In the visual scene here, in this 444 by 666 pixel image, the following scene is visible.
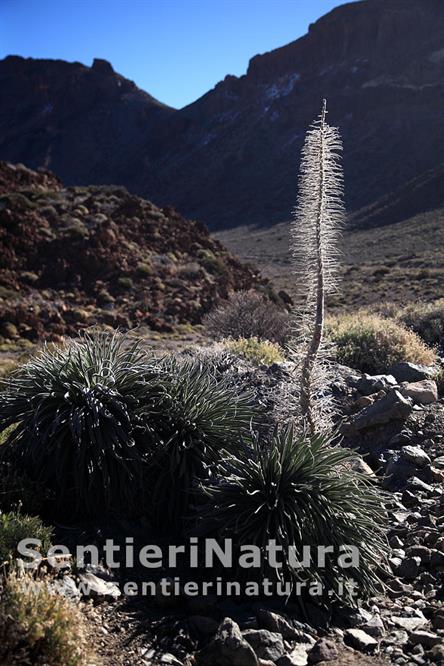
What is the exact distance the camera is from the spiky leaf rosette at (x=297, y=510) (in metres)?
3.98

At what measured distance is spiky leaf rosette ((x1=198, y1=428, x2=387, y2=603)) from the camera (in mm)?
3984

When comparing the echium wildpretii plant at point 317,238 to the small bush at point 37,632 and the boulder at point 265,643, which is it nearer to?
the boulder at point 265,643

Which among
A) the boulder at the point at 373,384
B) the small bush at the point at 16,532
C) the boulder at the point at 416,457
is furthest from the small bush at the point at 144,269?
the small bush at the point at 16,532

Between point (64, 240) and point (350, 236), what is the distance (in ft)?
118

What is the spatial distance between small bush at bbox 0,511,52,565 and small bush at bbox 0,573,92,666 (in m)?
0.64

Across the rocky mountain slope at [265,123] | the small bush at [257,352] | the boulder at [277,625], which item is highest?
the rocky mountain slope at [265,123]

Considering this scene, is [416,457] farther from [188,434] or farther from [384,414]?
[188,434]

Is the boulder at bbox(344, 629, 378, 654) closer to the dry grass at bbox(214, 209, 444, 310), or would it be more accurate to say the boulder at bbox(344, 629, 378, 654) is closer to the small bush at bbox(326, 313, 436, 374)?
the small bush at bbox(326, 313, 436, 374)

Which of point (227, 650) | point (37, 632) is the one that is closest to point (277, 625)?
point (227, 650)

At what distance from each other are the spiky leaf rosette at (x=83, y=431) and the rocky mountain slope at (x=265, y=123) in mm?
63871

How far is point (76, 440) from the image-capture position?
14.9 feet

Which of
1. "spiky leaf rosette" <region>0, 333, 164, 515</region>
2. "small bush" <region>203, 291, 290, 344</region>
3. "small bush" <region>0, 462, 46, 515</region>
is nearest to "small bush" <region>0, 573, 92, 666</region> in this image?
"small bush" <region>0, 462, 46, 515</region>

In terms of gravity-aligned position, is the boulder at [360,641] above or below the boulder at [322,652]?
below

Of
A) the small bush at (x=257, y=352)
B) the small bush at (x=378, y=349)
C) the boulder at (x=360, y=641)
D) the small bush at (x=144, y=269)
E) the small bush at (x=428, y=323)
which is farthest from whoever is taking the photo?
the small bush at (x=144, y=269)
